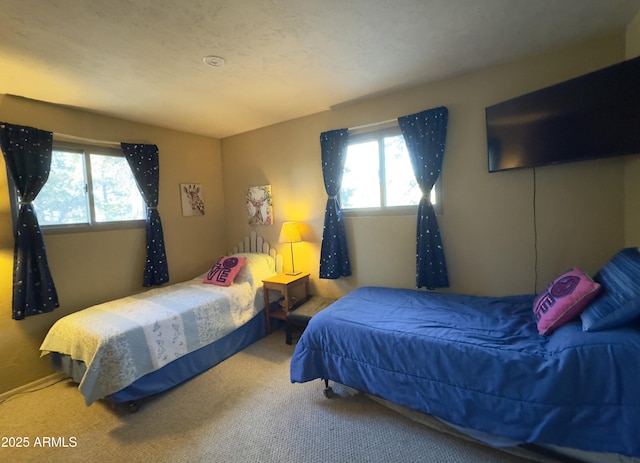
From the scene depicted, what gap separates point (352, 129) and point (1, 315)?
349cm

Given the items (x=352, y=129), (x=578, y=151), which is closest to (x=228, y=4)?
(x=352, y=129)

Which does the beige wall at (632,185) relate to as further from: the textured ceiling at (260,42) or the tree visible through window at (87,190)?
the tree visible through window at (87,190)

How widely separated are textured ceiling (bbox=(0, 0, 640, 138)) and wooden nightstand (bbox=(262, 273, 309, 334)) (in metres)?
1.88

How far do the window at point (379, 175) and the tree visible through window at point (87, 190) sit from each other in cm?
240

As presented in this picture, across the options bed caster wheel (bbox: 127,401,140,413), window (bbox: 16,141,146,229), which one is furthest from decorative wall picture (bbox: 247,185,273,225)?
bed caster wheel (bbox: 127,401,140,413)

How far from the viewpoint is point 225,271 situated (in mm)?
3146

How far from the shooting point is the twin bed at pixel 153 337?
1.91 m

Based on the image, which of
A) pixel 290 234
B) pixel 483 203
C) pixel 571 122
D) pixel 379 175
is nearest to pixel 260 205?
pixel 290 234

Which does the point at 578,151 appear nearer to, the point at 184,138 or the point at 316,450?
the point at 316,450

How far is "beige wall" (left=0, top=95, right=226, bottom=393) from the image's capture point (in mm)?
2285

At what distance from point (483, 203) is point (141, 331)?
2937mm

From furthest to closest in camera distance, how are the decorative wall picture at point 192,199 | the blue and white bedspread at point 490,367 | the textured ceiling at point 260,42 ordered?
the decorative wall picture at point 192,199 < the textured ceiling at point 260,42 < the blue and white bedspread at point 490,367

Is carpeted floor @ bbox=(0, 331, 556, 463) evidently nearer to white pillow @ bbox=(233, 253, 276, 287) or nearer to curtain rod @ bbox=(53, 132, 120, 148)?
white pillow @ bbox=(233, 253, 276, 287)

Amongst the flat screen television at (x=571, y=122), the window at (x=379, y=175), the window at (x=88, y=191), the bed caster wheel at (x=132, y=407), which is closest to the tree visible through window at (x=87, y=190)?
the window at (x=88, y=191)
